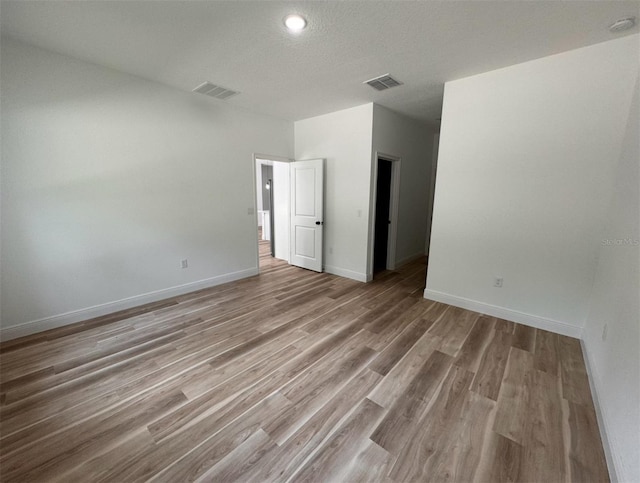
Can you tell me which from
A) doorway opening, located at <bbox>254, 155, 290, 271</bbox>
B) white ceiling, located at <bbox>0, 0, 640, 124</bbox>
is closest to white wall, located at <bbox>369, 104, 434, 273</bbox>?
white ceiling, located at <bbox>0, 0, 640, 124</bbox>

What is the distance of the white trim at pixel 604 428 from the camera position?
1.30 metres

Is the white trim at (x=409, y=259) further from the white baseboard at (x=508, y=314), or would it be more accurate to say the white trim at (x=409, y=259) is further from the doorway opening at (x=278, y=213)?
the doorway opening at (x=278, y=213)

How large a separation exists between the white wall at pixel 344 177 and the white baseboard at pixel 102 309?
192 cm

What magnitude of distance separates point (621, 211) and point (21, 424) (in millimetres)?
4540

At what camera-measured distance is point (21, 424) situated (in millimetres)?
1572

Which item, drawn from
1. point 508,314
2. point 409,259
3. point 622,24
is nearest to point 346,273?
point 409,259

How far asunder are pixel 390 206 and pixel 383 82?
2.13m

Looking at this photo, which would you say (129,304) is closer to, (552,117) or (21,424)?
(21,424)

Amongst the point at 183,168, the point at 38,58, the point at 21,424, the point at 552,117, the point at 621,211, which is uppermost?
the point at 38,58

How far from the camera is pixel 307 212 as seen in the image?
473 centimetres

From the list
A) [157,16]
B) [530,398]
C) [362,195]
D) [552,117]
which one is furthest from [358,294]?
[157,16]

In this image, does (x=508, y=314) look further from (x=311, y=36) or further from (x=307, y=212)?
(x=311, y=36)

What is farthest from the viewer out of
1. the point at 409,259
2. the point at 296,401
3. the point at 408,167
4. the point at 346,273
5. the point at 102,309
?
the point at 409,259

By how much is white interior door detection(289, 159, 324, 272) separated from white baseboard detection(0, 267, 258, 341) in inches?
55.7
